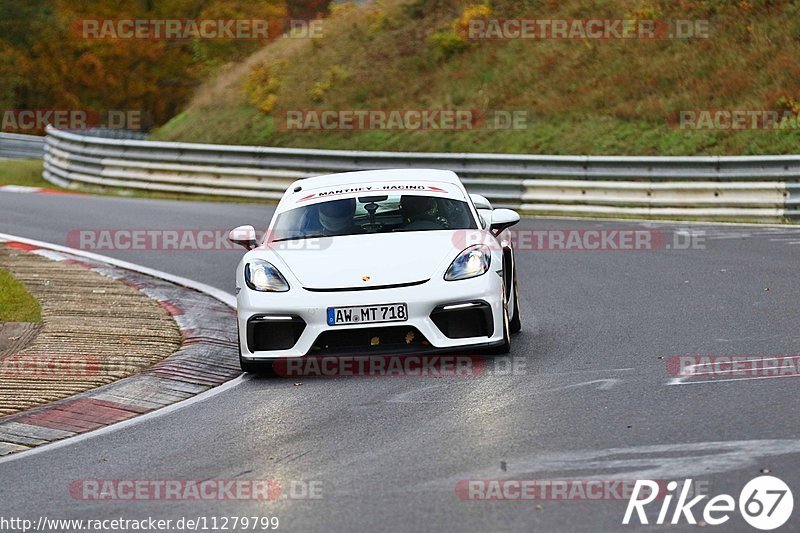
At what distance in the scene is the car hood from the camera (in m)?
8.81

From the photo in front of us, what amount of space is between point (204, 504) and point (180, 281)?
802cm

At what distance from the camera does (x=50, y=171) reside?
29234 millimetres

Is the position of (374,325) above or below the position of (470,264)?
below

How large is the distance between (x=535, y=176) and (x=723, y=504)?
51.9ft

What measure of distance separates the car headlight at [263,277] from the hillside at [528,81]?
47.0 feet

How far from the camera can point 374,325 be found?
8.60 metres

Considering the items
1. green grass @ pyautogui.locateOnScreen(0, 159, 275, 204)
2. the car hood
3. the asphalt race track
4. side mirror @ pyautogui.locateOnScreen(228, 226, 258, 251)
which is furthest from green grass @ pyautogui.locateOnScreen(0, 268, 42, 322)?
green grass @ pyautogui.locateOnScreen(0, 159, 275, 204)

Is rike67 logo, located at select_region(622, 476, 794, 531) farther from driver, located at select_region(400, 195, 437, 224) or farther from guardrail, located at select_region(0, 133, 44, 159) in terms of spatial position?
guardrail, located at select_region(0, 133, 44, 159)

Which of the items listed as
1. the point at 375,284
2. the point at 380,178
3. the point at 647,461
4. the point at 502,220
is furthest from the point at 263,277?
the point at 647,461

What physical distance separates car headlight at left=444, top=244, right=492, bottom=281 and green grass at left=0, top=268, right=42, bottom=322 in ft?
12.8

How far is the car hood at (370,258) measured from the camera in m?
8.81

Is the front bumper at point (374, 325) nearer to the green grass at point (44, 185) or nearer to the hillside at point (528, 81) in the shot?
the hillside at point (528, 81)

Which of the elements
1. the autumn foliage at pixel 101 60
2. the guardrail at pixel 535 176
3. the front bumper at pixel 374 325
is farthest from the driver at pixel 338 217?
the autumn foliage at pixel 101 60

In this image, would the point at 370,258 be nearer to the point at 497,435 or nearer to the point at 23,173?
the point at 497,435
